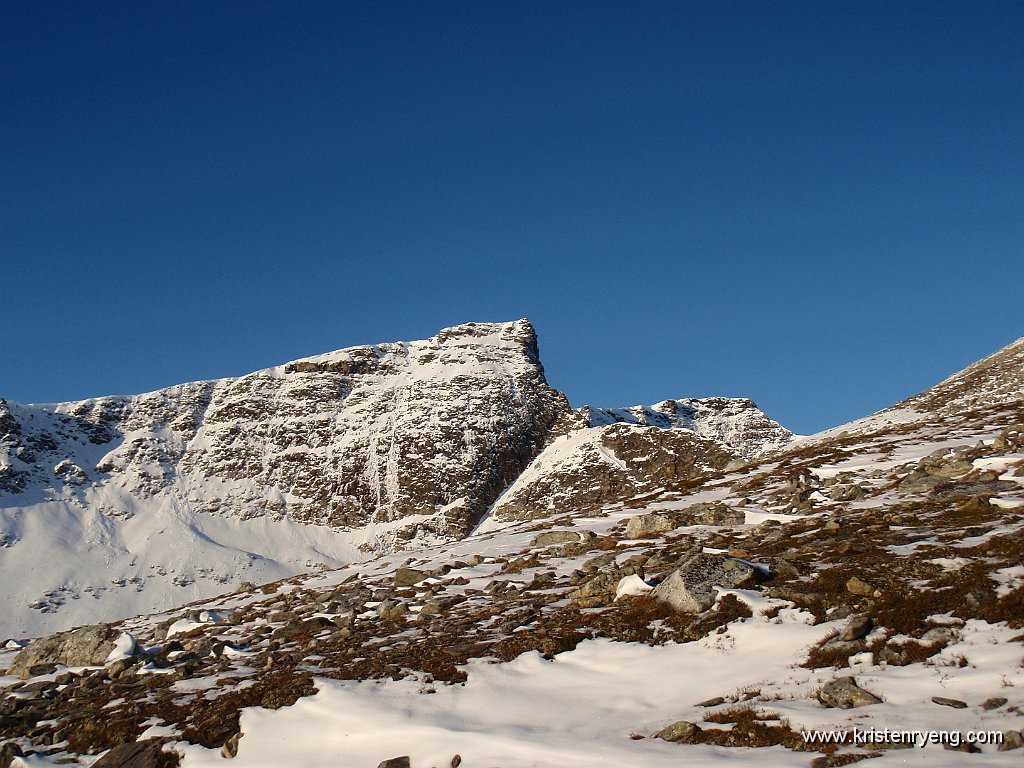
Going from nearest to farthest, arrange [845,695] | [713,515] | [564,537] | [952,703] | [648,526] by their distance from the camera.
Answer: [952,703]
[845,695]
[648,526]
[713,515]
[564,537]

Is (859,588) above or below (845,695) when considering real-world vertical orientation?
above

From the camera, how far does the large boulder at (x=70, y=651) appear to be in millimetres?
22062

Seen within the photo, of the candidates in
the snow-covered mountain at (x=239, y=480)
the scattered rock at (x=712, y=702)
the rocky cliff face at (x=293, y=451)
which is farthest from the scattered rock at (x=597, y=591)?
the rocky cliff face at (x=293, y=451)

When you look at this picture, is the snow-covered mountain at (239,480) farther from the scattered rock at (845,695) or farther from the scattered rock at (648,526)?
the scattered rock at (845,695)

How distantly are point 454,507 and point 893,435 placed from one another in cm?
12404

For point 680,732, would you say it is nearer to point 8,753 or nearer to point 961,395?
point 8,753

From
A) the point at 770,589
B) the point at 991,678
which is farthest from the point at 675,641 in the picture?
the point at 991,678

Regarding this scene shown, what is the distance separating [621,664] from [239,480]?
173371mm

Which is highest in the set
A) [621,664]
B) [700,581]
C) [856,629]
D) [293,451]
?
[293,451]

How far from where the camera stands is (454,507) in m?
162

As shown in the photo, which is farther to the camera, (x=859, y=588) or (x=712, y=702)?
(x=859, y=588)

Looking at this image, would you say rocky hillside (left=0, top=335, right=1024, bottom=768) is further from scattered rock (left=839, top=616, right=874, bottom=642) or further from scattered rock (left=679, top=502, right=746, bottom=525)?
scattered rock (left=679, top=502, right=746, bottom=525)

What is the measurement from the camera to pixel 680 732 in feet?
38.9

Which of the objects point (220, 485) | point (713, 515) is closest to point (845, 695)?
point (713, 515)
